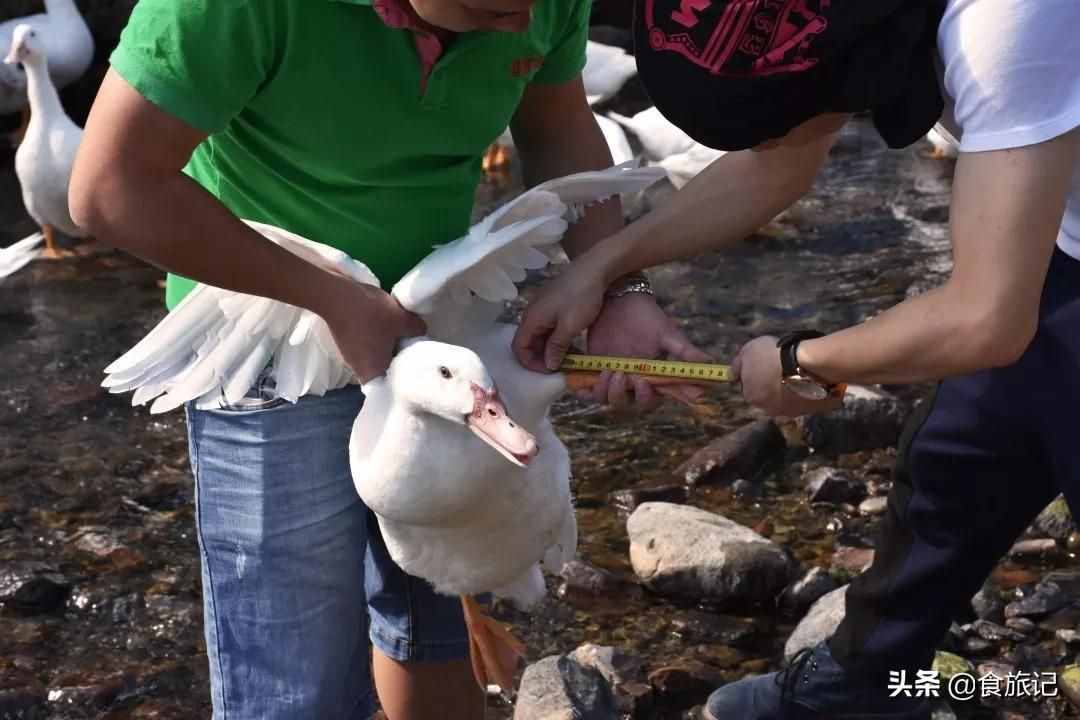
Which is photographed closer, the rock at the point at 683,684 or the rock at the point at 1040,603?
the rock at the point at 683,684

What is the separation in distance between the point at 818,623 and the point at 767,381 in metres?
1.19

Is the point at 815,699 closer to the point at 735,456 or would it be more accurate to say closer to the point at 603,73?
the point at 735,456

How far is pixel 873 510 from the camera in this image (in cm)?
358

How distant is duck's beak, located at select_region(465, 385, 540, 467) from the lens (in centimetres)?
183

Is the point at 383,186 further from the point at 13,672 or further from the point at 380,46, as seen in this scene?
the point at 13,672

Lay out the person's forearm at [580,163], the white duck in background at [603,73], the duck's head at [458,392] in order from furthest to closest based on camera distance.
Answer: the white duck in background at [603,73] < the person's forearm at [580,163] < the duck's head at [458,392]

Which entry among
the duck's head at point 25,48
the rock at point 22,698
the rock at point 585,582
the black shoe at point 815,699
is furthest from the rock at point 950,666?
the duck's head at point 25,48

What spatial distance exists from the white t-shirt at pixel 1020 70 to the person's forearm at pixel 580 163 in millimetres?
835

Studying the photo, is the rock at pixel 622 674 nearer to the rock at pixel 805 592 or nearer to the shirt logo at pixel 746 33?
the rock at pixel 805 592

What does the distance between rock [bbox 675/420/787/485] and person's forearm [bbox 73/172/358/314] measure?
2.07 m

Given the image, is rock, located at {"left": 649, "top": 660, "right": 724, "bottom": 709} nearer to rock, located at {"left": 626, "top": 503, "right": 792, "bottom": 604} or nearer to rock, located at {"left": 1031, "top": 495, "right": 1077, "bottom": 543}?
rock, located at {"left": 626, "top": 503, "right": 792, "bottom": 604}

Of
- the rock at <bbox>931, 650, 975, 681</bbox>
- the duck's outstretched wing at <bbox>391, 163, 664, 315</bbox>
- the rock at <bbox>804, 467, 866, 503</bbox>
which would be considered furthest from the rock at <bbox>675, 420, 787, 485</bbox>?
the duck's outstretched wing at <bbox>391, 163, 664, 315</bbox>

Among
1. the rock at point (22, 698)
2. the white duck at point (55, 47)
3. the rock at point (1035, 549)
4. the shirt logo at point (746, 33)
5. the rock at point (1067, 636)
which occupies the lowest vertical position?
the white duck at point (55, 47)

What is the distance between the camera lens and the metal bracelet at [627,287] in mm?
2197
